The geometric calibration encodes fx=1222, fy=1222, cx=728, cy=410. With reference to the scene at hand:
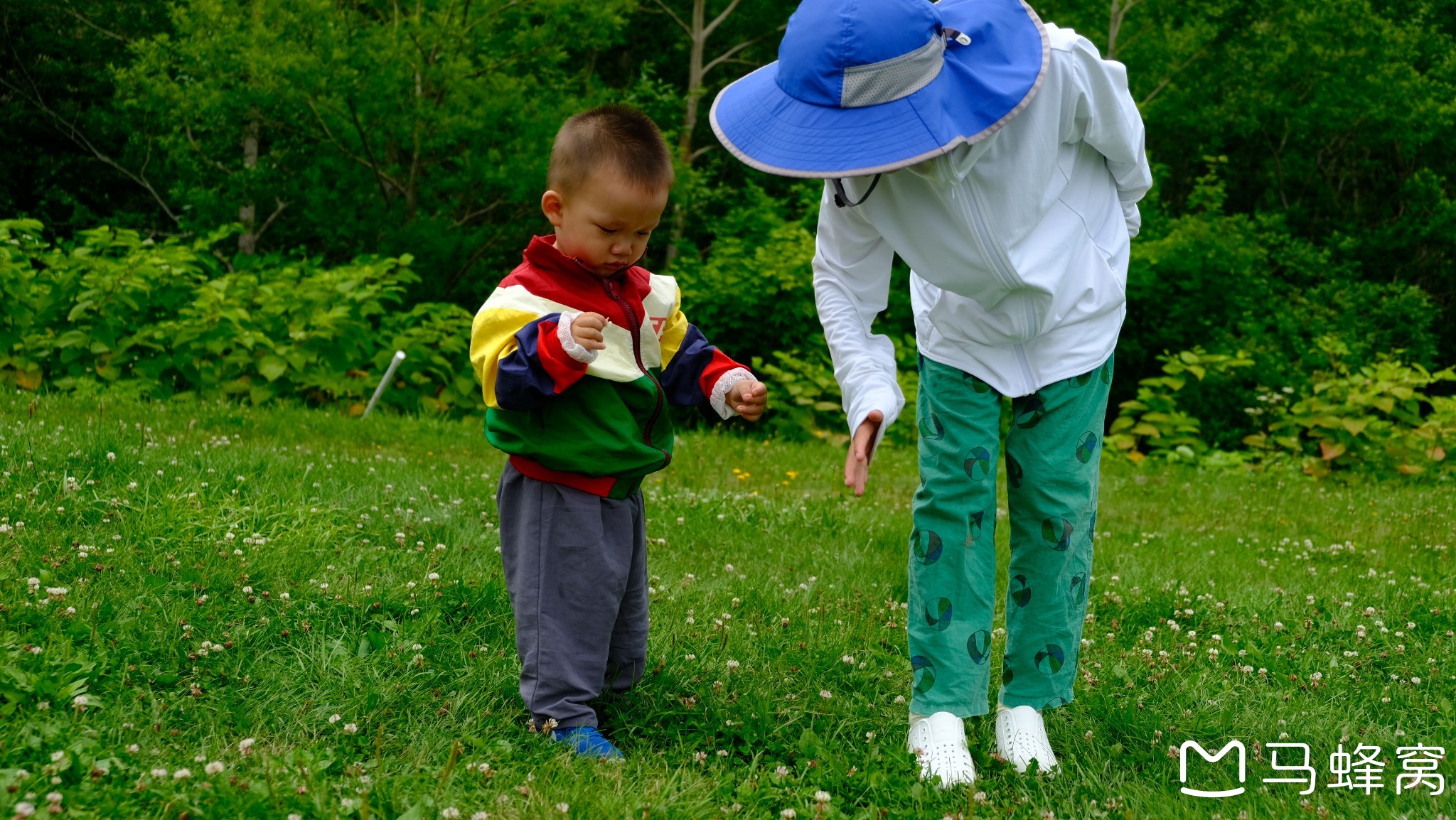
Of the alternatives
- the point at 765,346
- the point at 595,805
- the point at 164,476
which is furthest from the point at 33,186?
the point at 595,805

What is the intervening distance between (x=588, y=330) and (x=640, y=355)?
0.37 m

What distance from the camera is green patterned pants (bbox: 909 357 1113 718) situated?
112 inches

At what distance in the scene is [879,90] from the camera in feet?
7.84

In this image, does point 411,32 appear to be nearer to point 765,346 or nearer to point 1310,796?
point 765,346

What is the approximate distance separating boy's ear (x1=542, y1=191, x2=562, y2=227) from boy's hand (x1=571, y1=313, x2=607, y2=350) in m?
0.33

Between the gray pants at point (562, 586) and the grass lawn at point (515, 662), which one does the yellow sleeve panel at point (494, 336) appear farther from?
the grass lawn at point (515, 662)

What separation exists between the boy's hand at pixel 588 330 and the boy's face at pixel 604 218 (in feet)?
0.76

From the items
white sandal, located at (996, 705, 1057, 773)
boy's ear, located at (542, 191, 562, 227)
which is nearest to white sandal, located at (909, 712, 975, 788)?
white sandal, located at (996, 705, 1057, 773)

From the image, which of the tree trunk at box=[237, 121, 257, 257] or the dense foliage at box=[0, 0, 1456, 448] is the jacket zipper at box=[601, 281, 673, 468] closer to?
the dense foliage at box=[0, 0, 1456, 448]

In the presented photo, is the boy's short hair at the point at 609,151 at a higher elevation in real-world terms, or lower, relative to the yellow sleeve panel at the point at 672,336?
higher

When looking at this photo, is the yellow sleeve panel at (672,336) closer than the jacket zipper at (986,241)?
No

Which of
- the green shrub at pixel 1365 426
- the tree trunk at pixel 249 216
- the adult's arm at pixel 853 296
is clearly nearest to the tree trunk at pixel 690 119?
the tree trunk at pixel 249 216

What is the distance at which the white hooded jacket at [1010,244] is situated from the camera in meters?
2.63

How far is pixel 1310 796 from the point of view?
9.30 feet
